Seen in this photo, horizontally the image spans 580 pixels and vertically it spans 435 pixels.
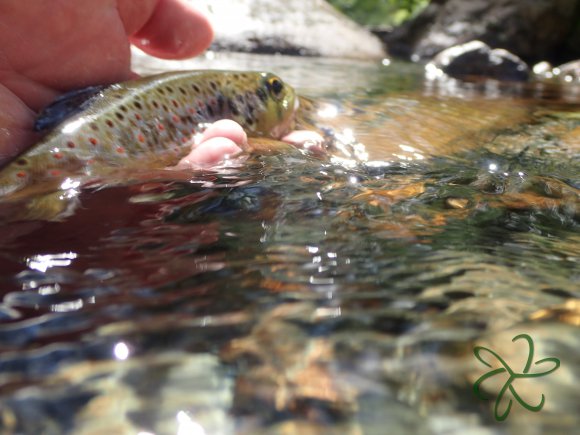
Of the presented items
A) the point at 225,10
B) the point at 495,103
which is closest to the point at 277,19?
the point at 225,10

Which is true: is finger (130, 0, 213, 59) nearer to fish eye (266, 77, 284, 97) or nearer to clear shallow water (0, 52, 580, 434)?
fish eye (266, 77, 284, 97)

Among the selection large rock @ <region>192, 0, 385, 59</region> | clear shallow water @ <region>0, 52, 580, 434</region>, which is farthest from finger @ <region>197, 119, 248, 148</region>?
large rock @ <region>192, 0, 385, 59</region>

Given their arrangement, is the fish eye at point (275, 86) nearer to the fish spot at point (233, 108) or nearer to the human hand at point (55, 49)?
the fish spot at point (233, 108)

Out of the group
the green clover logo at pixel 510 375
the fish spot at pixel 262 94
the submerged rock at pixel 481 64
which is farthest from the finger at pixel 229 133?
the submerged rock at pixel 481 64

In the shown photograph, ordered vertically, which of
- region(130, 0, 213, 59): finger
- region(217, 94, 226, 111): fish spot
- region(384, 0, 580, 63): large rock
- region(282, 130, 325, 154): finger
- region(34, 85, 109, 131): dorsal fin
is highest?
region(130, 0, 213, 59): finger

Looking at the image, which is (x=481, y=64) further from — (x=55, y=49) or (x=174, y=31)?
(x=55, y=49)

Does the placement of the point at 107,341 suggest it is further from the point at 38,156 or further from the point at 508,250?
the point at 38,156
